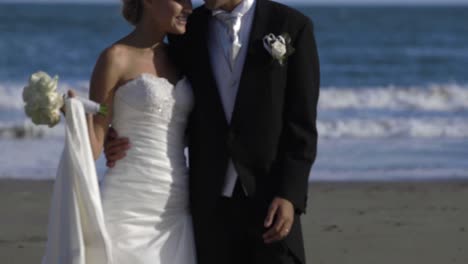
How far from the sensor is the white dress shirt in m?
4.29

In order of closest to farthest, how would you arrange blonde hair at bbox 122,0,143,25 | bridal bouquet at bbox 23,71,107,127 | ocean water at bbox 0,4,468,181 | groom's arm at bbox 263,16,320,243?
bridal bouquet at bbox 23,71,107,127, groom's arm at bbox 263,16,320,243, blonde hair at bbox 122,0,143,25, ocean water at bbox 0,4,468,181

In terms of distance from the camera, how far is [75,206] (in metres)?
4.19

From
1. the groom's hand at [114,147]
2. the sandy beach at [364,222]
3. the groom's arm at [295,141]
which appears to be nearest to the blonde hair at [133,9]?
the groom's hand at [114,147]

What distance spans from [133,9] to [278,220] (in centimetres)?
110

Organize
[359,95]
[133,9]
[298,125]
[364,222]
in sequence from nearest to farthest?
[298,125], [133,9], [364,222], [359,95]

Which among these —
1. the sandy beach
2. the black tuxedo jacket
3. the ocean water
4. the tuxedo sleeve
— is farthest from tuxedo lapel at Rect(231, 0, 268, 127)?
the ocean water

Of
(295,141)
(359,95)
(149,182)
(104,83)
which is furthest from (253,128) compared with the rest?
(359,95)

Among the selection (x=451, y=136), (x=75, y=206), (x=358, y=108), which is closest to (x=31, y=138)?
(x=451, y=136)

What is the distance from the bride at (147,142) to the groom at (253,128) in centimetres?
11

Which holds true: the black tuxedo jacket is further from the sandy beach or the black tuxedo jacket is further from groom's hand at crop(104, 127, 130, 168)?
the sandy beach

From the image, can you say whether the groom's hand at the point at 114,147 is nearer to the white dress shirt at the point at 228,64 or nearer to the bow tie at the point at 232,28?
the white dress shirt at the point at 228,64

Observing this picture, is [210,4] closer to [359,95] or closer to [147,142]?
[147,142]

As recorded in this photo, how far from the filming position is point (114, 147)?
14.5 ft

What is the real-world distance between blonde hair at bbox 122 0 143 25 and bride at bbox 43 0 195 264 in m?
0.02
